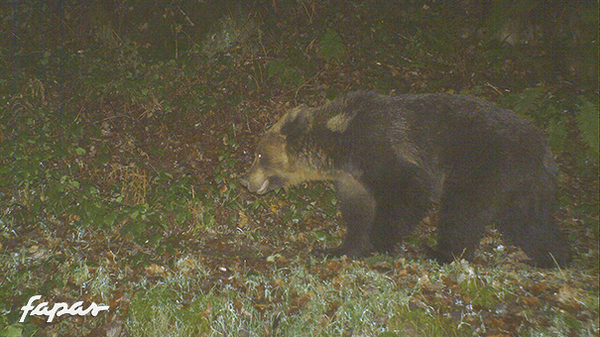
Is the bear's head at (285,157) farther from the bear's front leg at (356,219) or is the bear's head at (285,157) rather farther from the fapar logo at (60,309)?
the fapar logo at (60,309)

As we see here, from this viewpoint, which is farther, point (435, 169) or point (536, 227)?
point (435, 169)

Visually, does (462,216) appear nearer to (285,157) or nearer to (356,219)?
(356,219)

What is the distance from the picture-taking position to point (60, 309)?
5.53 m

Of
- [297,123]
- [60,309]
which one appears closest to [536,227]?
[297,123]

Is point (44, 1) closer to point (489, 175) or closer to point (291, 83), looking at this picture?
point (291, 83)

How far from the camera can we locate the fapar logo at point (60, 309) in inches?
214

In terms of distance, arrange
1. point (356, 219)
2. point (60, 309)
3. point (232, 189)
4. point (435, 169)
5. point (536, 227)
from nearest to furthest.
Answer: point (60, 309) < point (536, 227) < point (435, 169) < point (356, 219) < point (232, 189)

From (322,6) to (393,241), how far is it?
6322 millimetres

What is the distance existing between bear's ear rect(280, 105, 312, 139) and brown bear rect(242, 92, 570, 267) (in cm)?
1

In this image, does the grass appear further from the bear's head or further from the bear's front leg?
the bear's head

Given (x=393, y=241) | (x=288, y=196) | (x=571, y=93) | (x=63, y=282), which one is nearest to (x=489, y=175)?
(x=393, y=241)

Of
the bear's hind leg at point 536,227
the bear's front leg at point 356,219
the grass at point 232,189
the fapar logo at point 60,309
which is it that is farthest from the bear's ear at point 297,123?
the fapar logo at point 60,309

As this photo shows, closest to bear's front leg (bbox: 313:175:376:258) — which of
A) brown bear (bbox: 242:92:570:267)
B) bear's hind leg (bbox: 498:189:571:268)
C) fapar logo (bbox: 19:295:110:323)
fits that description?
brown bear (bbox: 242:92:570:267)

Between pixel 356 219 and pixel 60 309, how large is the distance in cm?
362
